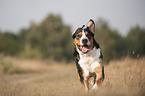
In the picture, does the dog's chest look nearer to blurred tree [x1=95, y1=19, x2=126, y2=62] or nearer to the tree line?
blurred tree [x1=95, y1=19, x2=126, y2=62]

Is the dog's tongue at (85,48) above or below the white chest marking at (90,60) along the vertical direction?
above

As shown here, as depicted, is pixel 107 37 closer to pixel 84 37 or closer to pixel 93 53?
pixel 93 53

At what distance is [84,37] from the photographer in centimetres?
338

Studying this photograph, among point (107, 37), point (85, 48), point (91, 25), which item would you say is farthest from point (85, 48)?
point (107, 37)

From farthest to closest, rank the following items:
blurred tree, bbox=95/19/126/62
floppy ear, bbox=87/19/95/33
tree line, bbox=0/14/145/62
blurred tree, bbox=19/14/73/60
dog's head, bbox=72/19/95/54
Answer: blurred tree, bbox=19/14/73/60 < tree line, bbox=0/14/145/62 < blurred tree, bbox=95/19/126/62 < floppy ear, bbox=87/19/95/33 < dog's head, bbox=72/19/95/54

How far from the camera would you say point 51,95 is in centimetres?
370

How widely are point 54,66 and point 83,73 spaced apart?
14651 mm

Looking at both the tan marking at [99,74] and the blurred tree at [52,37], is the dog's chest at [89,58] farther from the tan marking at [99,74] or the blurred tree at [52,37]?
the blurred tree at [52,37]

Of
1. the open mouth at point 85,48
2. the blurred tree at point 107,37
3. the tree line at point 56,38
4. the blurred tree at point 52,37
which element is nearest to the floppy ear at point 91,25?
the open mouth at point 85,48

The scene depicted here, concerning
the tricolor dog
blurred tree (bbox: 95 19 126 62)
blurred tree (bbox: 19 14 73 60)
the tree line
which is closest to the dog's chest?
the tricolor dog

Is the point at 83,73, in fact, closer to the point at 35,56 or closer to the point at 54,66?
the point at 54,66

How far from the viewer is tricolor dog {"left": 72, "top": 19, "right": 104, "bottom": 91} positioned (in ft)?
11.2

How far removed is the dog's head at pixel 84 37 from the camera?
3376 mm

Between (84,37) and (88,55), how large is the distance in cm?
38
